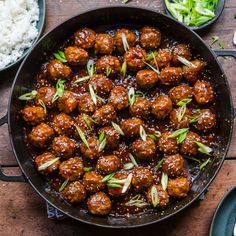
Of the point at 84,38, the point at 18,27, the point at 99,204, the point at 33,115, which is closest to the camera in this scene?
the point at 99,204

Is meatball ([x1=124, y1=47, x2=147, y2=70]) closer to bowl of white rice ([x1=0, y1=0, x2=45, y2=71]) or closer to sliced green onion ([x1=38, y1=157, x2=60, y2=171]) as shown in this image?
bowl of white rice ([x1=0, y1=0, x2=45, y2=71])

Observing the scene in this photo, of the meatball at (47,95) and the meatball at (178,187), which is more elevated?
the meatball at (47,95)

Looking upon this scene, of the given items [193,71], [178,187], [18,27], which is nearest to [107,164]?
[178,187]

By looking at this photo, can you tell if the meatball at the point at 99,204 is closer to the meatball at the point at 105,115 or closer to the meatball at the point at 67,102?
the meatball at the point at 105,115

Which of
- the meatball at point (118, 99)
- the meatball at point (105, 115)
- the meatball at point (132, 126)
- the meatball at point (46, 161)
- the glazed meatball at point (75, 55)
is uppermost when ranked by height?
the glazed meatball at point (75, 55)

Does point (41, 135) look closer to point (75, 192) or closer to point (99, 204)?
point (75, 192)

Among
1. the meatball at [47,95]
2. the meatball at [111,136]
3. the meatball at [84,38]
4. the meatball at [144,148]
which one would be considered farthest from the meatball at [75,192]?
the meatball at [84,38]
